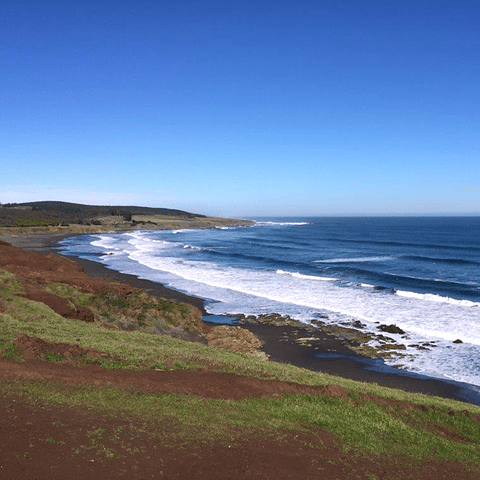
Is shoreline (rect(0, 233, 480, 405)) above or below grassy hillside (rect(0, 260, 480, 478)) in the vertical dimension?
below

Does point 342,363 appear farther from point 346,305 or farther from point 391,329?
point 346,305

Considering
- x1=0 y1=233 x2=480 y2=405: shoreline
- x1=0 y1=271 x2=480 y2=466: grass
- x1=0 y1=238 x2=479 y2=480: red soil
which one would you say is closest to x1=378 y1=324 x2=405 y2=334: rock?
x1=0 y1=233 x2=480 y2=405: shoreline

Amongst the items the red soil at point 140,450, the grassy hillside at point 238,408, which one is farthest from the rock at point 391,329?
the red soil at point 140,450

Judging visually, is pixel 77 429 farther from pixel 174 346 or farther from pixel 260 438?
pixel 174 346

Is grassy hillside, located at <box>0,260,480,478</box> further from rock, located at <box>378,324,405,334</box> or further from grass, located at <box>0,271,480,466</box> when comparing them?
rock, located at <box>378,324,405,334</box>

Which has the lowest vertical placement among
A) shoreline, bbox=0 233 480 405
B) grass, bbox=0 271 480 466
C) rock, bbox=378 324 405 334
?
shoreline, bbox=0 233 480 405

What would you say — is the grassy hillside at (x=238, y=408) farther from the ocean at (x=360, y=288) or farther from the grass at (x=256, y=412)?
the ocean at (x=360, y=288)

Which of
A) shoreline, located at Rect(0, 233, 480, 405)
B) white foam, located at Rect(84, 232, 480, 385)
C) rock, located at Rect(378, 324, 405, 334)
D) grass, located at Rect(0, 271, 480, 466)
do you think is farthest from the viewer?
rock, located at Rect(378, 324, 405, 334)

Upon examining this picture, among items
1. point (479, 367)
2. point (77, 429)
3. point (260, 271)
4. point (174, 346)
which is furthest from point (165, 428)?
point (260, 271)

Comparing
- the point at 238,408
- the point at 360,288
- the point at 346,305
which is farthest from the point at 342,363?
the point at 360,288
